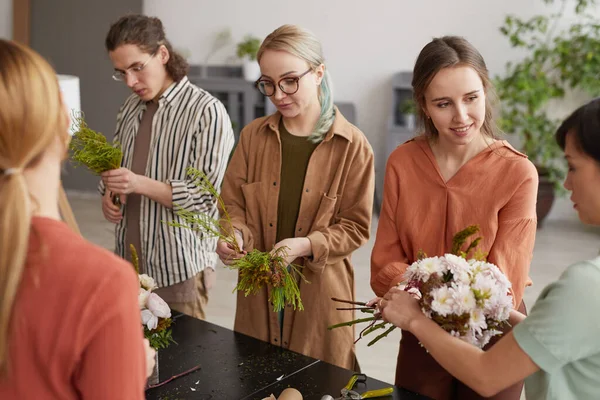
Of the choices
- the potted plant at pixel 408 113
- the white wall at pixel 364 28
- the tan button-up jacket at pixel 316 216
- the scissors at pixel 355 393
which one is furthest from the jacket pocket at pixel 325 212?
the white wall at pixel 364 28

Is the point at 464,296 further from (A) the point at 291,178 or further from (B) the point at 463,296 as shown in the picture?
(A) the point at 291,178

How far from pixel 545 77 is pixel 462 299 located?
5.70 m

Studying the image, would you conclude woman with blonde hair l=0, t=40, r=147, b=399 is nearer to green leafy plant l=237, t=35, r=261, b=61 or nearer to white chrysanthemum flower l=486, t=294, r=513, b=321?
white chrysanthemum flower l=486, t=294, r=513, b=321

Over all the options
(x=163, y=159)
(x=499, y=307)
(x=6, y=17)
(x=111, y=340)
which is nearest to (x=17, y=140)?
(x=111, y=340)

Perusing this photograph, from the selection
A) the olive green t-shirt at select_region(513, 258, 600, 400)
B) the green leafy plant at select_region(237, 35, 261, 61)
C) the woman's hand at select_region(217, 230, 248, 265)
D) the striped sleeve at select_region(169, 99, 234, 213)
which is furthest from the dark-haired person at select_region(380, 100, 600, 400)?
the green leafy plant at select_region(237, 35, 261, 61)

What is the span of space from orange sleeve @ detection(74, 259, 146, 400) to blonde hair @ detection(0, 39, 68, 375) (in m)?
0.13

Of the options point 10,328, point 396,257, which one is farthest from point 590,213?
point 10,328

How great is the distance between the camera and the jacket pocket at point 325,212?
2.58 meters

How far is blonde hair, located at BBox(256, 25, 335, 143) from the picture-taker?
97.3 inches

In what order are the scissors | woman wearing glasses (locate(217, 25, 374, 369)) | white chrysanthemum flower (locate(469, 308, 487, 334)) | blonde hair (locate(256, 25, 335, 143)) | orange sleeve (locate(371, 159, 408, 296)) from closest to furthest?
white chrysanthemum flower (locate(469, 308, 487, 334)) < the scissors < orange sleeve (locate(371, 159, 408, 296)) < blonde hair (locate(256, 25, 335, 143)) < woman wearing glasses (locate(217, 25, 374, 369))

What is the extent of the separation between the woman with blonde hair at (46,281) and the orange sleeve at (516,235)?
1.38 meters

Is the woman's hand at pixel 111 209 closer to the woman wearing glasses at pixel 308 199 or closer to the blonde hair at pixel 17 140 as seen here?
the woman wearing glasses at pixel 308 199

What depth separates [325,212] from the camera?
258 centimetres

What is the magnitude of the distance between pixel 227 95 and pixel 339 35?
139 cm
